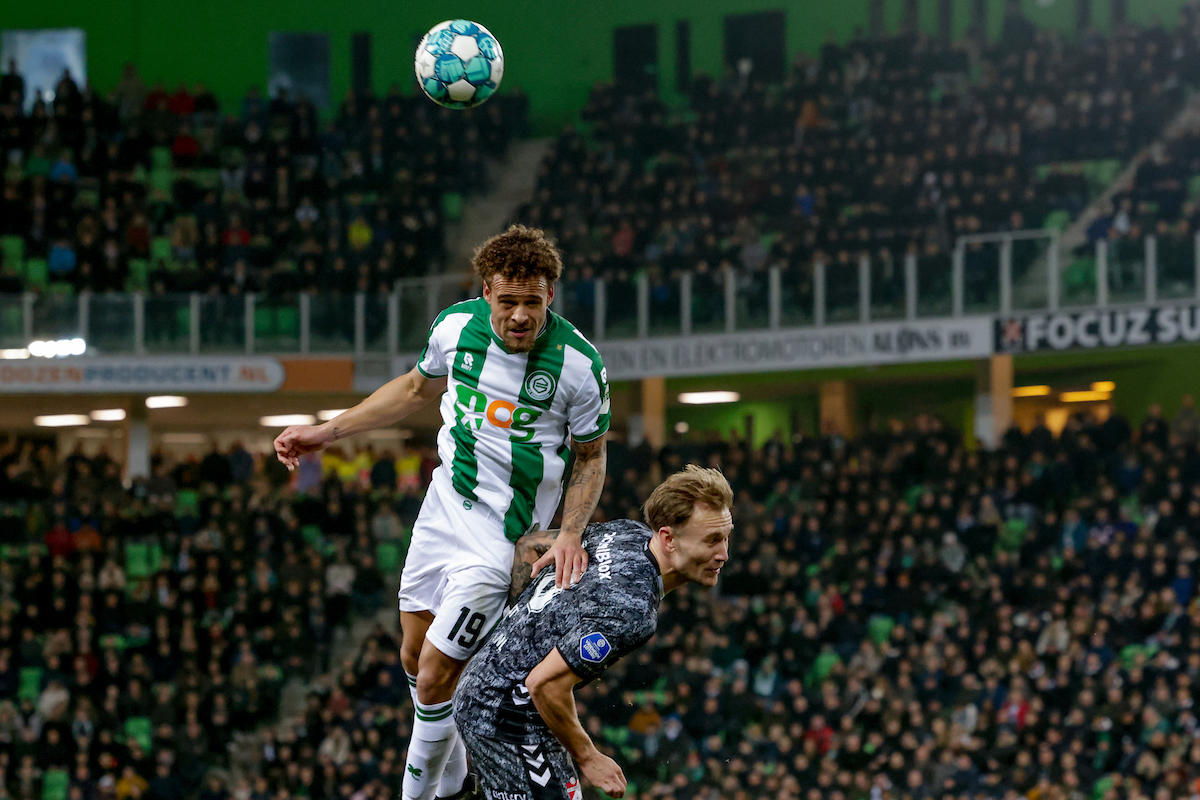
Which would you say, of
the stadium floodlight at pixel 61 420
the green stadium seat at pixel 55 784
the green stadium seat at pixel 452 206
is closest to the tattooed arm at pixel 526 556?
the green stadium seat at pixel 55 784

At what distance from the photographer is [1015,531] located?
19.5 meters

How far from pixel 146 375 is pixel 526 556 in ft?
64.8

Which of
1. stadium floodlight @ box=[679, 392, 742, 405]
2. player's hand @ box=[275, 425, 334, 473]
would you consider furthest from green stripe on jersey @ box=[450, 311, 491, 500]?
stadium floodlight @ box=[679, 392, 742, 405]

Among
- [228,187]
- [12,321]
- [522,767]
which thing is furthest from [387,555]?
[522,767]

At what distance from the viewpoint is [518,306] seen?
618 cm

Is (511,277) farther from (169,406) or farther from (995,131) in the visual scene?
(169,406)

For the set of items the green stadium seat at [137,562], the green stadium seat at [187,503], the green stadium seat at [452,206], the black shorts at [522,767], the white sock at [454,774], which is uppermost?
the green stadium seat at [452,206]

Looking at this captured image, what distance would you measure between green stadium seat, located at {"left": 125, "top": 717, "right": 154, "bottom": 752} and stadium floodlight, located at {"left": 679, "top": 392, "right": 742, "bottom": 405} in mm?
13091

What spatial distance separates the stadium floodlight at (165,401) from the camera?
27.5 meters

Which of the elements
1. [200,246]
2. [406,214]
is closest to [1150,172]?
[406,214]

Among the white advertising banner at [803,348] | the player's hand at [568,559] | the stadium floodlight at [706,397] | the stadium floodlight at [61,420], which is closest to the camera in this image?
the player's hand at [568,559]

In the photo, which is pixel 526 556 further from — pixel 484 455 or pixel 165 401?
pixel 165 401

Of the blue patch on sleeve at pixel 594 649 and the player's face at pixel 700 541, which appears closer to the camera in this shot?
the blue patch on sleeve at pixel 594 649

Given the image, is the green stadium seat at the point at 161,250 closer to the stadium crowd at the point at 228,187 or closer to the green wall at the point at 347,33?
the stadium crowd at the point at 228,187
